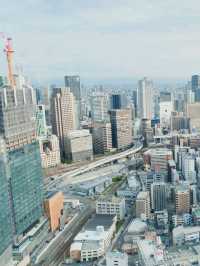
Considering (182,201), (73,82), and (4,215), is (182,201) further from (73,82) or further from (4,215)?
(73,82)

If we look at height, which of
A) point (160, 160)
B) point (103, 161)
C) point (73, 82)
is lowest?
point (103, 161)

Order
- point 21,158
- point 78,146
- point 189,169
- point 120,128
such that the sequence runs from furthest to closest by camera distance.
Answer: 1. point 120,128
2. point 78,146
3. point 189,169
4. point 21,158

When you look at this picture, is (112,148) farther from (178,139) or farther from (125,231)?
(125,231)

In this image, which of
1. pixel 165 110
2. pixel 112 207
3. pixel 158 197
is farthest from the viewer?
pixel 165 110

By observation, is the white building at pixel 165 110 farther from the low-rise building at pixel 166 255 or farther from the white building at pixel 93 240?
the low-rise building at pixel 166 255

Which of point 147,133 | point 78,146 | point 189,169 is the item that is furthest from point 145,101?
point 189,169
